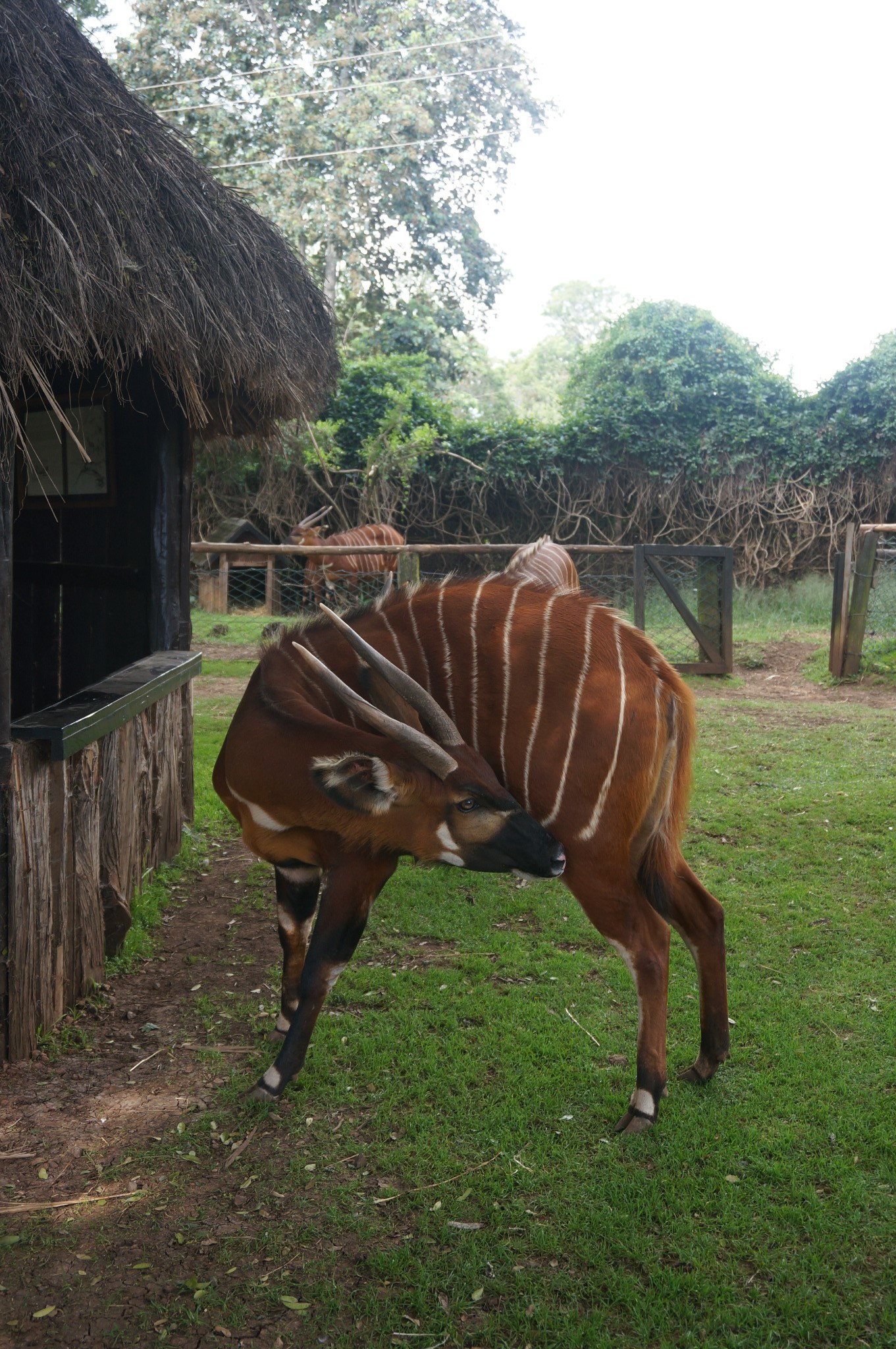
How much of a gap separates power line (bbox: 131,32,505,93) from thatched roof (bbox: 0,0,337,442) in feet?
49.4

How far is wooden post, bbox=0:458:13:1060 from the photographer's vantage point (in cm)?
291

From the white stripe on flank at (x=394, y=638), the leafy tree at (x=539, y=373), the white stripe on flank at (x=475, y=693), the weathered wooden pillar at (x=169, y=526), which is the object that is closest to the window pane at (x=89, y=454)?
the weathered wooden pillar at (x=169, y=526)

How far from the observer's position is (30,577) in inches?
210

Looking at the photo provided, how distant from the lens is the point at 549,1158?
2631 millimetres

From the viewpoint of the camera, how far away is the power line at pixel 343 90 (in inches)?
683

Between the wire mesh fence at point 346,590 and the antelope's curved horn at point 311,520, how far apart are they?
1.59 ft

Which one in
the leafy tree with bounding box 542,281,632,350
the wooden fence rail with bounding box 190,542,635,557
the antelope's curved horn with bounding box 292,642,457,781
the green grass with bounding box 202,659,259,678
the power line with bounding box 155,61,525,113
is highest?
the leafy tree with bounding box 542,281,632,350

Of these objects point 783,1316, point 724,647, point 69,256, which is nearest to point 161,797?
point 69,256

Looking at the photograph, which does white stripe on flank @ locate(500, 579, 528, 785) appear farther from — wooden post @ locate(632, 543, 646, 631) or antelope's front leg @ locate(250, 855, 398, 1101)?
wooden post @ locate(632, 543, 646, 631)

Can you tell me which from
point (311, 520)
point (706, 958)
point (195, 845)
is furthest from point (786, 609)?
point (706, 958)

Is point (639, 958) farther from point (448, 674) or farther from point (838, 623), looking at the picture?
point (838, 623)

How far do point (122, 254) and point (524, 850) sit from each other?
2.35 meters

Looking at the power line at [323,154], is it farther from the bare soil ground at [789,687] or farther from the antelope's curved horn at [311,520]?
the bare soil ground at [789,687]

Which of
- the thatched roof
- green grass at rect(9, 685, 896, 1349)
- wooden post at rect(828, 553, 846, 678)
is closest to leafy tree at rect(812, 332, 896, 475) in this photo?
wooden post at rect(828, 553, 846, 678)
